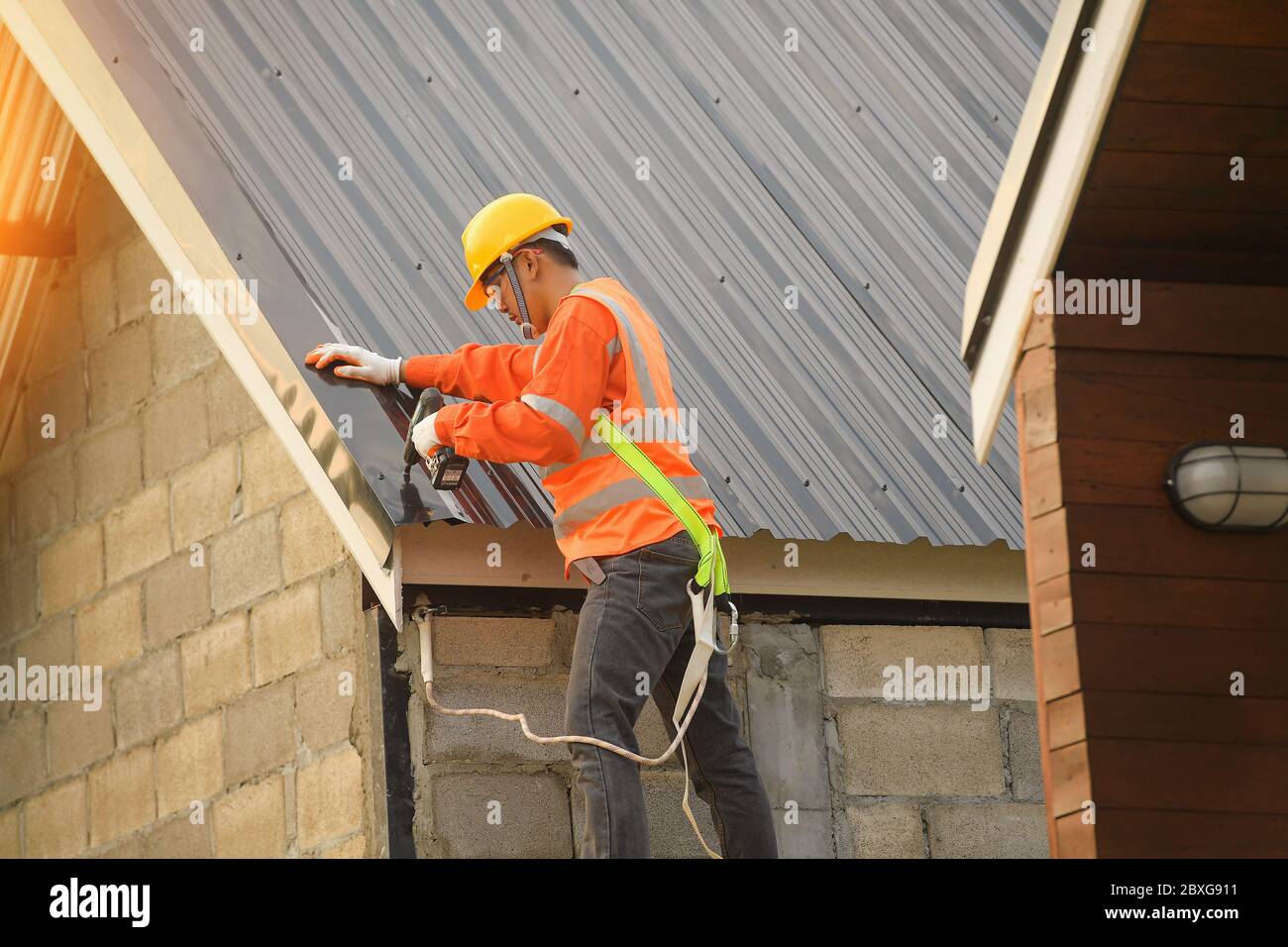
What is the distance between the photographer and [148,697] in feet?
27.9

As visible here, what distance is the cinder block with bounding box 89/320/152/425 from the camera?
9047 millimetres

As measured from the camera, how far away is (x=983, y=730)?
7.54m

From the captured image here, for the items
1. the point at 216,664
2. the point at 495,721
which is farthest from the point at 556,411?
the point at 216,664

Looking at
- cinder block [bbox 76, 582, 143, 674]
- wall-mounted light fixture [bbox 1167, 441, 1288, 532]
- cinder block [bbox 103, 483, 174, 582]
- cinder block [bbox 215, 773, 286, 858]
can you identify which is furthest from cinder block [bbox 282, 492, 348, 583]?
wall-mounted light fixture [bbox 1167, 441, 1288, 532]

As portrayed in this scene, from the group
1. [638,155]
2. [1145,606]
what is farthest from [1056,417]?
[638,155]

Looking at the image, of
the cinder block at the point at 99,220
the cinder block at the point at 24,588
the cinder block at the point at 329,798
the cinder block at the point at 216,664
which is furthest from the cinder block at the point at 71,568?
the cinder block at the point at 329,798

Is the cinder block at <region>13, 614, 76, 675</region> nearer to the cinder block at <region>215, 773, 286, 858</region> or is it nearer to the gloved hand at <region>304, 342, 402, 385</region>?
the cinder block at <region>215, 773, 286, 858</region>

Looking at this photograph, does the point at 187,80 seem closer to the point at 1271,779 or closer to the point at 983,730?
the point at 983,730

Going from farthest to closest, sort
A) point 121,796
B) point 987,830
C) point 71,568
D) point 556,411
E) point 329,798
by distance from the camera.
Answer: point 71,568 → point 121,796 → point 987,830 → point 329,798 → point 556,411

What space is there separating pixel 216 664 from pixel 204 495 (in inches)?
30.3

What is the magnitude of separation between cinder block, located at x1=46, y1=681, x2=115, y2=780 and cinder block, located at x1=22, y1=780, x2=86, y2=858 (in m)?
0.10

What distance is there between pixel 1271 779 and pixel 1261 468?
807mm

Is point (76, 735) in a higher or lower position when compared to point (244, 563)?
lower

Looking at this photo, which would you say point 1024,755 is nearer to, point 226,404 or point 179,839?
point 179,839
